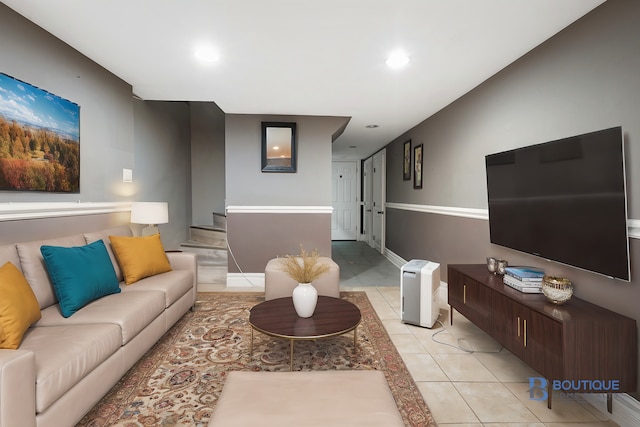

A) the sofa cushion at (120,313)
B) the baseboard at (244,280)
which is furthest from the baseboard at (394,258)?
the sofa cushion at (120,313)

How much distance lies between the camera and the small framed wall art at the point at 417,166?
451 centimetres

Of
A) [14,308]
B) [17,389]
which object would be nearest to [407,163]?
[14,308]

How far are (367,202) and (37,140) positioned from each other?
6593 millimetres

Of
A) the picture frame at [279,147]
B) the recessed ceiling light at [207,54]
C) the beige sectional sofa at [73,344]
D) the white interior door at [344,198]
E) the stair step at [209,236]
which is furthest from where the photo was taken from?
the white interior door at [344,198]

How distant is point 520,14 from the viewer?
6.34 ft

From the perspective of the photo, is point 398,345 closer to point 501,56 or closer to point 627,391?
point 627,391

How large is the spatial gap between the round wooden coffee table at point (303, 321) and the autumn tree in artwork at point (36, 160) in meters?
1.81

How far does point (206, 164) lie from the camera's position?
5.96 m

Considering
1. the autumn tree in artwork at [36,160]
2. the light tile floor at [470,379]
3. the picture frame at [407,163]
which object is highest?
the picture frame at [407,163]

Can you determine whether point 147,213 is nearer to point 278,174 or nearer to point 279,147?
point 278,174

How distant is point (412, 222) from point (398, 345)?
2.64 m

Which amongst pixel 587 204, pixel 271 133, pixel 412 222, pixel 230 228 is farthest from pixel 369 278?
pixel 587 204

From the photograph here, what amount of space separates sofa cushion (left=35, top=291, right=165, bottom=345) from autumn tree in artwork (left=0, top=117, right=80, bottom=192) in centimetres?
91

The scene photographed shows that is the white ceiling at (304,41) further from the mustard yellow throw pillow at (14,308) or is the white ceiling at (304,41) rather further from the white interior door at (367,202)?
the white interior door at (367,202)
